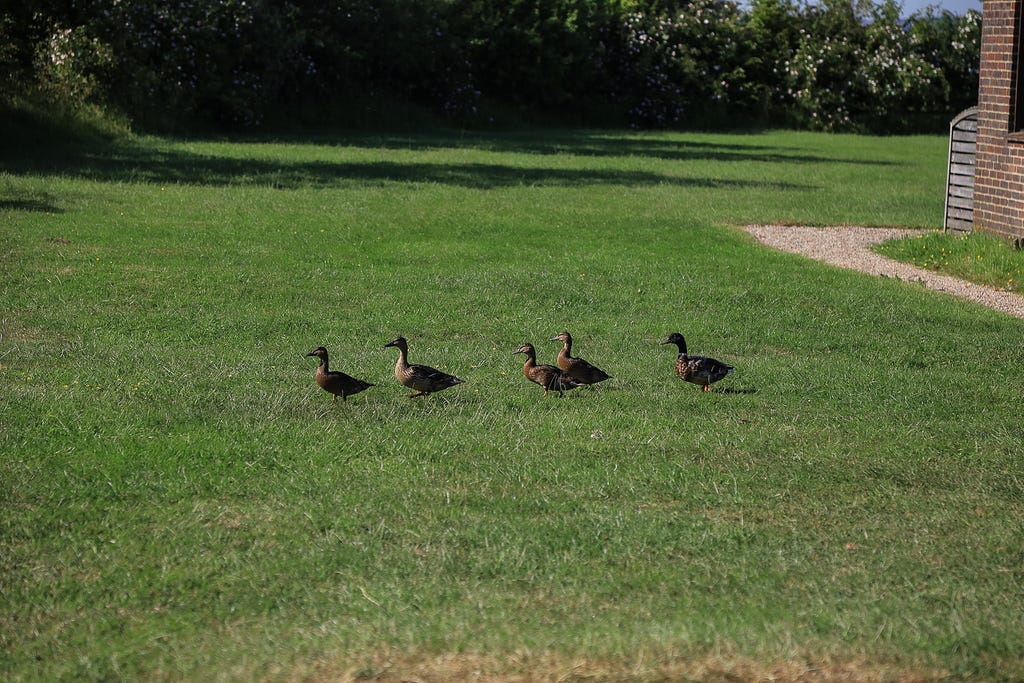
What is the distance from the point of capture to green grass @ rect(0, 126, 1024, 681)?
4.96 m

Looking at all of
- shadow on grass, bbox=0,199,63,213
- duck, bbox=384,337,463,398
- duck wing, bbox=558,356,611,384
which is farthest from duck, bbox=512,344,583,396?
shadow on grass, bbox=0,199,63,213

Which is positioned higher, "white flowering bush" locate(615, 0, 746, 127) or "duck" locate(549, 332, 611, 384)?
"white flowering bush" locate(615, 0, 746, 127)

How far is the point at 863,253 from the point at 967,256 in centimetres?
149

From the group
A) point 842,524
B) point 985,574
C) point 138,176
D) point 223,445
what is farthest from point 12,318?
point 138,176

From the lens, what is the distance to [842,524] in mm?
6273

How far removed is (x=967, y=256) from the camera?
15.0 meters

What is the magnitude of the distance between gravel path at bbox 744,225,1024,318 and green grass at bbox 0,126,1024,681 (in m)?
0.58

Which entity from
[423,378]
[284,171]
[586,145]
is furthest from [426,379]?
[586,145]

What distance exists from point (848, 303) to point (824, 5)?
34.7 metres

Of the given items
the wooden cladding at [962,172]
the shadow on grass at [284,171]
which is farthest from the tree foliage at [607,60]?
the wooden cladding at [962,172]

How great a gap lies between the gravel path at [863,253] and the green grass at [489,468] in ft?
1.90

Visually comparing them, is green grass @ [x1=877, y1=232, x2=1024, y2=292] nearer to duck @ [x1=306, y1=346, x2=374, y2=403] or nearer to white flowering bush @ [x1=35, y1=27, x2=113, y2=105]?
duck @ [x1=306, y1=346, x2=374, y2=403]

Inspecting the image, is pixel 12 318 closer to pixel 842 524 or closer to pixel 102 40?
pixel 842 524

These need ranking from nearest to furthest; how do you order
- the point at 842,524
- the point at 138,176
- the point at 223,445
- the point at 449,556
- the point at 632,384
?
the point at 449,556 → the point at 842,524 → the point at 223,445 → the point at 632,384 → the point at 138,176
